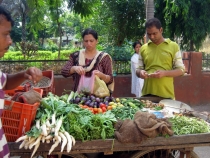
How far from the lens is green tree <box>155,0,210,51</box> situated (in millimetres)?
10320

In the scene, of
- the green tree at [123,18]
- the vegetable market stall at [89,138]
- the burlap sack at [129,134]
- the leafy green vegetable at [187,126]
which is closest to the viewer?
the vegetable market stall at [89,138]

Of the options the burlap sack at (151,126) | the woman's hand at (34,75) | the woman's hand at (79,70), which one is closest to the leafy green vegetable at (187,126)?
the burlap sack at (151,126)

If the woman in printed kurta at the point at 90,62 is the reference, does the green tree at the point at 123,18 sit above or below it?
above

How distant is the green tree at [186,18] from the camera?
10320 mm

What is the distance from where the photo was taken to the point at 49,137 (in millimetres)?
2484

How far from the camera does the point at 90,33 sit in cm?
397

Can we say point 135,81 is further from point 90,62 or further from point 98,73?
point 98,73

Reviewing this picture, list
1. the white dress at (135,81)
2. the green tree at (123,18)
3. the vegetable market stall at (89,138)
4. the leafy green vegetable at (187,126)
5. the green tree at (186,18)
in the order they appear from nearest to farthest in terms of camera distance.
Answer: the vegetable market stall at (89,138), the leafy green vegetable at (187,126), the white dress at (135,81), the green tree at (186,18), the green tree at (123,18)

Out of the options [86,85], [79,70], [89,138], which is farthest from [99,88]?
[89,138]

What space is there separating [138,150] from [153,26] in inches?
65.5

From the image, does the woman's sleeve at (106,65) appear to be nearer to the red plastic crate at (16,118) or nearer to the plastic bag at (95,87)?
the plastic bag at (95,87)

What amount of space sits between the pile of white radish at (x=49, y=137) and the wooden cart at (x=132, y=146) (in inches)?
3.5

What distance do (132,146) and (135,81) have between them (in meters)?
4.63

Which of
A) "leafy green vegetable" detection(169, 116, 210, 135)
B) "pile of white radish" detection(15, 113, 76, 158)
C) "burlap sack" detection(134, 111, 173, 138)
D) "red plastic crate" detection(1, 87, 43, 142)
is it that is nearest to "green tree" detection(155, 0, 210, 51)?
"leafy green vegetable" detection(169, 116, 210, 135)
